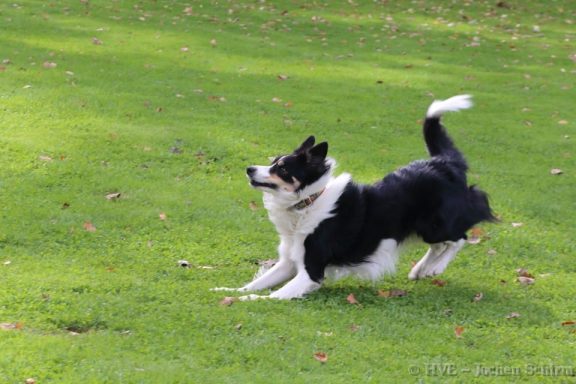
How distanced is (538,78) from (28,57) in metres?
8.63

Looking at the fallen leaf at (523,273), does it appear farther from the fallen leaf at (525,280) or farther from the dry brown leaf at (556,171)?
the dry brown leaf at (556,171)

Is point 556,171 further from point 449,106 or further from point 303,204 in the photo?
point 303,204

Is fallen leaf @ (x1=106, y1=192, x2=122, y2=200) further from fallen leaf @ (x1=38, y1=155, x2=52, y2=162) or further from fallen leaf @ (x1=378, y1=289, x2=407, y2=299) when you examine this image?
fallen leaf @ (x1=378, y1=289, x2=407, y2=299)

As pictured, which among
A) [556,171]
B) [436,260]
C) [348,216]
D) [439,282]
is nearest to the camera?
[348,216]

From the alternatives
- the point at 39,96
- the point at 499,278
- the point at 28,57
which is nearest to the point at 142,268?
the point at 499,278

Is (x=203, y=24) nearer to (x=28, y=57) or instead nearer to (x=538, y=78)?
(x=28, y=57)

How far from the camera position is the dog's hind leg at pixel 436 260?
6.66m

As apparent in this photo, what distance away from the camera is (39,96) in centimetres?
1132

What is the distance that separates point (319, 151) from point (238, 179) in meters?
3.01

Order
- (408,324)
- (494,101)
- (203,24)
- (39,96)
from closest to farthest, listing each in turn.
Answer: (408,324), (39,96), (494,101), (203,24)

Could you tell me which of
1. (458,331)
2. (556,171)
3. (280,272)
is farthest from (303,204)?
(556,171)

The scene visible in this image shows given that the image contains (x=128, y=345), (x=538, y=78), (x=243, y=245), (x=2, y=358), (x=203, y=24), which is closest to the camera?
(x=2, y=358)

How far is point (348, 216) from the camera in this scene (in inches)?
248

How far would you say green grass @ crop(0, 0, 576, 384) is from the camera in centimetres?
504
